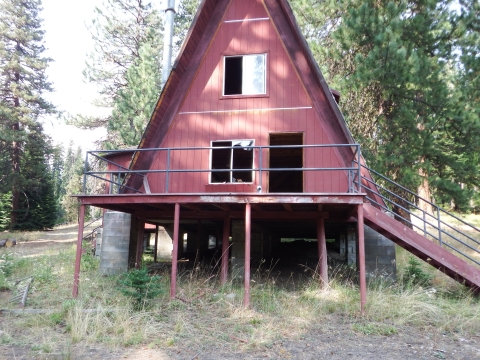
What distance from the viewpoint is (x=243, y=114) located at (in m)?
10.6

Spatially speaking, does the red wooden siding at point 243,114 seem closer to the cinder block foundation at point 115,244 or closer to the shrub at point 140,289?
the cinder block foundation at point 115,244

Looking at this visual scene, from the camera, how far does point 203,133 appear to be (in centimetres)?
1081

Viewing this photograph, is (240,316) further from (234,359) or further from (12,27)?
(12,27)

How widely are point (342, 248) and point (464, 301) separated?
8789 millimetres

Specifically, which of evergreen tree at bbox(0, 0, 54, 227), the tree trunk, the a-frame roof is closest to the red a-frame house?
the a-frame roof

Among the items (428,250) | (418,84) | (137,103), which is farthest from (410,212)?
(137,103)

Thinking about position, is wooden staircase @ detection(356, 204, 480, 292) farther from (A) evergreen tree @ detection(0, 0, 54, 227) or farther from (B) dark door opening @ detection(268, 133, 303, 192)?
(A) evergreen tree @ detection(0, 0, 54, 227)

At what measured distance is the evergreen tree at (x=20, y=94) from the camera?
2642 cm

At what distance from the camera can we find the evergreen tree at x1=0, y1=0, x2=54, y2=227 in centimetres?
2642

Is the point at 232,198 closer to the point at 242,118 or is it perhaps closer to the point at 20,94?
the point at 242,118

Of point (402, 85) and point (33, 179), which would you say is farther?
point (33, 179)

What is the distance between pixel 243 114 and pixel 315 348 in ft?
21.4

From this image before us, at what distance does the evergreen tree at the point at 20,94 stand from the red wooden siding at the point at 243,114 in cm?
2016

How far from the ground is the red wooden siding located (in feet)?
13.5
